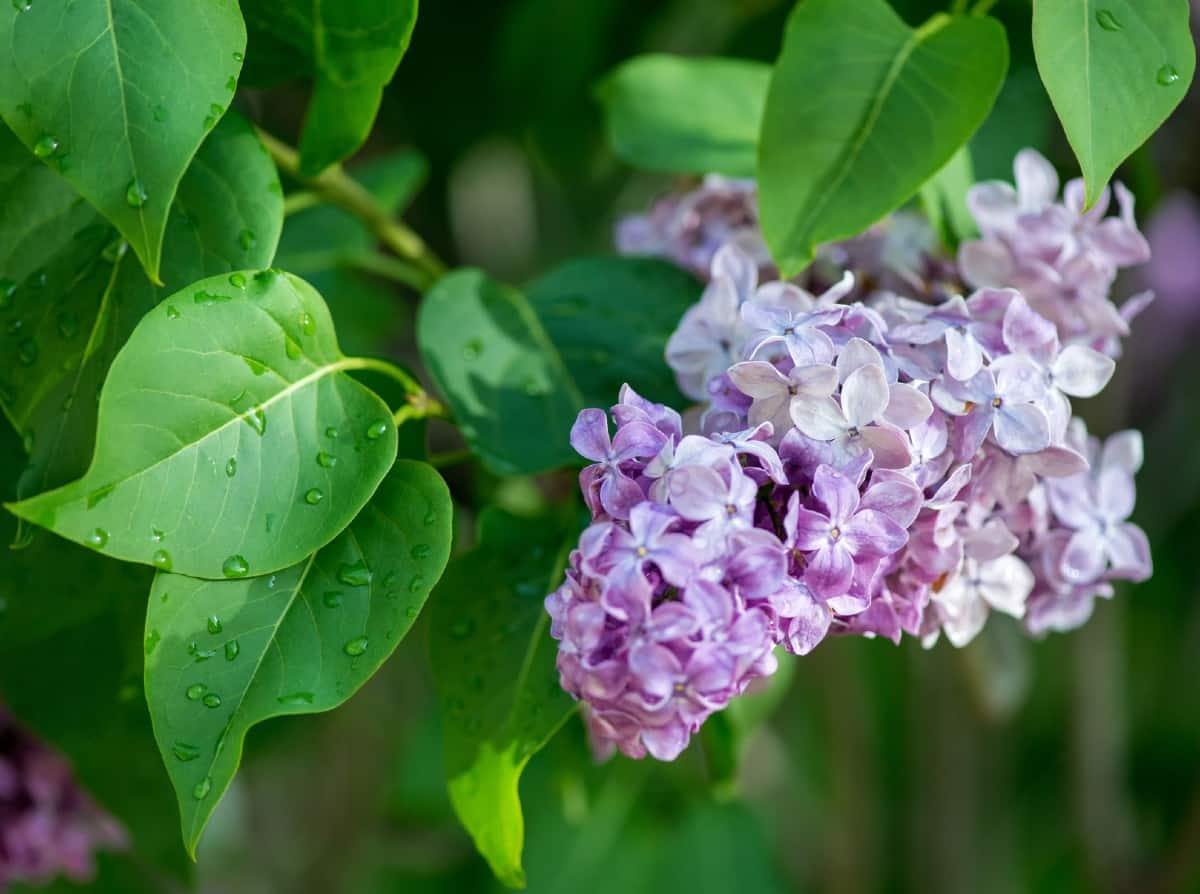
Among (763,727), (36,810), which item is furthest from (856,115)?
(763,727)

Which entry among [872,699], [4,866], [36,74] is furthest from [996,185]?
[872,699]

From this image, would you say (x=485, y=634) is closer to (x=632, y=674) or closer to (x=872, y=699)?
(x=632, y=674)

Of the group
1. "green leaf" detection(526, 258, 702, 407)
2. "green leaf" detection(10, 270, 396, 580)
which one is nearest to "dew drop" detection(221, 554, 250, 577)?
"green leaf" detection(10, 270, 396, 580)

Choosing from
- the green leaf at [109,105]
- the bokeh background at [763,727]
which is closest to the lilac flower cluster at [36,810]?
the bokeh background at [763,727]

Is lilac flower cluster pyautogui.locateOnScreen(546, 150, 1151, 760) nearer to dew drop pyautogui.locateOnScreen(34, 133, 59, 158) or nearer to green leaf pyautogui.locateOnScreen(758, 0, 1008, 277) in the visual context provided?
green leaf pyautogui.locateOnScreen(758, 0, 1008, 277)

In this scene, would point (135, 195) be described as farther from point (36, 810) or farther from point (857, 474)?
point (36, 810)

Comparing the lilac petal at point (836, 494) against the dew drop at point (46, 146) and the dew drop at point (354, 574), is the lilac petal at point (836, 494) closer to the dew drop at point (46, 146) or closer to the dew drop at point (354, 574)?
the dew drop at point (354, 574)
